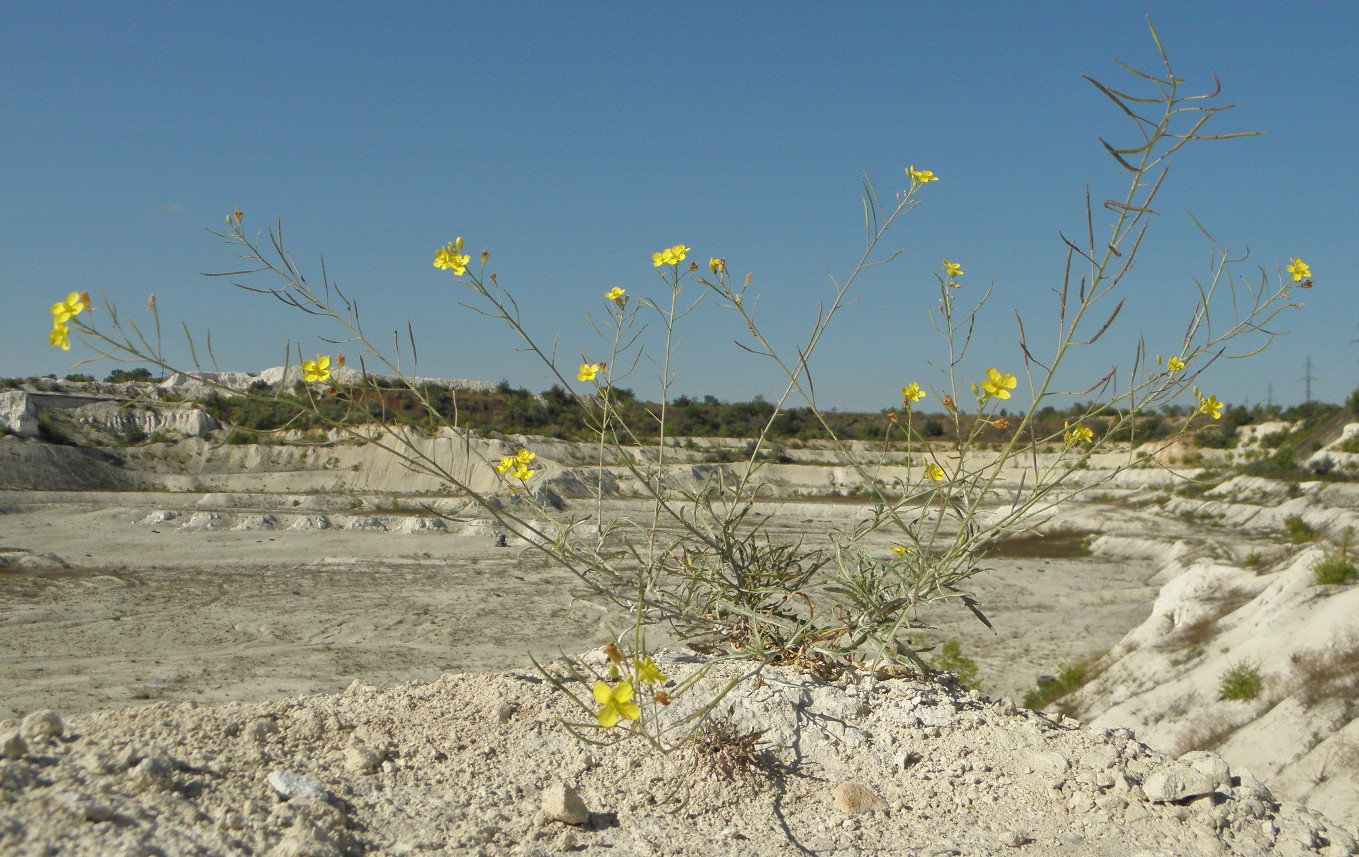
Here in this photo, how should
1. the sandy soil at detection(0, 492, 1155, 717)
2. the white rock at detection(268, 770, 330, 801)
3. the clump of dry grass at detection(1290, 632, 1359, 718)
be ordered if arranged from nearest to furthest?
the white rock at detection(268, 770, 330, 801) < the clump of dry grass at detection(1290, 632, 1359, 718) < the sandy soil at detection(0, 492, 1155, 717)

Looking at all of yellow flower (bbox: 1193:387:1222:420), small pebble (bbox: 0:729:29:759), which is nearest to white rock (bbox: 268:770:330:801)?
small pebble (bbox: 0:729:29:759)

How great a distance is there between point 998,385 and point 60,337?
2666mm

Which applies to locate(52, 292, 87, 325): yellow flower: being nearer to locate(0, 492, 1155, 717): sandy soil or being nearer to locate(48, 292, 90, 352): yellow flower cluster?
locate(48, 292, 90, 352): yellow flower cluster

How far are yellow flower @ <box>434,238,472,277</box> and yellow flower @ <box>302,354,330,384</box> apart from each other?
493 mm

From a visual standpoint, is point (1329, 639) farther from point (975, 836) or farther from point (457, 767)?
point (457, 767)

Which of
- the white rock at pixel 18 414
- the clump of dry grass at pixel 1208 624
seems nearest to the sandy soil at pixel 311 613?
the clump of dry grass at pixel 1208 624

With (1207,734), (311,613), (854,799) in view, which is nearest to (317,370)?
(854,799)

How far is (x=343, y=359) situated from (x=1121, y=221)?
2.33 meters

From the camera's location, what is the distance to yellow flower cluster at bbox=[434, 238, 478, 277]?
2691mm

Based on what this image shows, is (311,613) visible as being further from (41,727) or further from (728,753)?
(728,753)

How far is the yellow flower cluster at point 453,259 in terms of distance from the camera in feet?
8.83

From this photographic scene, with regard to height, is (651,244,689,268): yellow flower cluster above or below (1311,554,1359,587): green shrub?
above

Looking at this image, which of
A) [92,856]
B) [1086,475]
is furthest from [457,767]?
[1086,475]

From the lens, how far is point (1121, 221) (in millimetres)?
2418
